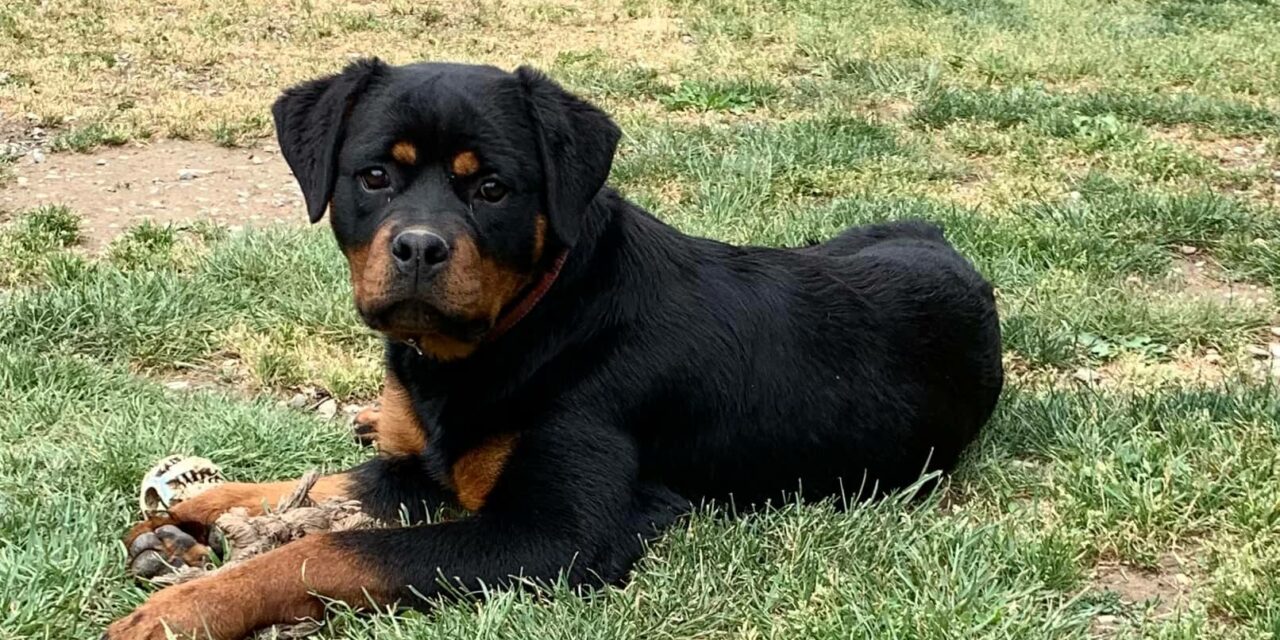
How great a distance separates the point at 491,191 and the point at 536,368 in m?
0.46

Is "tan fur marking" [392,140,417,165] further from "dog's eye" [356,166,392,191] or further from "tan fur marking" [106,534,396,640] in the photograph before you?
"tan fur marking" [106,534,396,640]

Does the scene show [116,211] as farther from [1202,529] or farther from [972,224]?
[1202,529]

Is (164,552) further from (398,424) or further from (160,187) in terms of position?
(160,187)

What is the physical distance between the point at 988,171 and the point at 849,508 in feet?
14.7

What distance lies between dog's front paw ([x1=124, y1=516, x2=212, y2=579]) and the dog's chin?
702 mm

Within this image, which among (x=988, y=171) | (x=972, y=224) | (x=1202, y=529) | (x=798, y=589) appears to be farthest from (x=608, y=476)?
(x=988, y=171)

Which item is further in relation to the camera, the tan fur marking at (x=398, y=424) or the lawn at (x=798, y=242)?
the tan fur marking at (x=398, y=424)

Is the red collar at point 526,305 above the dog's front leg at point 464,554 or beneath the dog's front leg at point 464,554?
above

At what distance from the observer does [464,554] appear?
287cm

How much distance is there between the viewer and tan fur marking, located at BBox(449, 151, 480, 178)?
3.09 metres

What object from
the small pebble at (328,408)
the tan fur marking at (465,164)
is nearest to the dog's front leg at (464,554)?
the tan fur marking at (465,164)

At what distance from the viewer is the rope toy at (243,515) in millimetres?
3070

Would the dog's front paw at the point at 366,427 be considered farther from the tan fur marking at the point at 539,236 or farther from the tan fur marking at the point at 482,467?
the tan fur marking at the point at 539,236

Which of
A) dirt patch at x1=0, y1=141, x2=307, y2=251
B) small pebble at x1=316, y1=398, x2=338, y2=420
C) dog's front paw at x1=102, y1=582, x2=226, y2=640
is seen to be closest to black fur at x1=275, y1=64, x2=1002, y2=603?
dog's front paw at x1=102, y1=582, x2=226, y2=640
